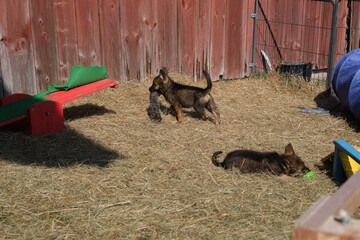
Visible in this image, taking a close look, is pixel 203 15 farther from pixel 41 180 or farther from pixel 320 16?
pixel 41 180

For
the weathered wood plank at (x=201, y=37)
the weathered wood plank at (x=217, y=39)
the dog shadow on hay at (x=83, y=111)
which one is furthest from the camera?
the weathered wood plank at (x=217, y=39)

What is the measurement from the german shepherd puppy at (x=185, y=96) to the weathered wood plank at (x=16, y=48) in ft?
6.90

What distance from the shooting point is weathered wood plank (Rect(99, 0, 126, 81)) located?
25.0 ft

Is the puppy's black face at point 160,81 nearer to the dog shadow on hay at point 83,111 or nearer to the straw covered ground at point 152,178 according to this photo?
the straw covered ground at point 152,178

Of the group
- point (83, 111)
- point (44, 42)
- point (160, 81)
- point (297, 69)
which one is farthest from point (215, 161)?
point (297, 69)

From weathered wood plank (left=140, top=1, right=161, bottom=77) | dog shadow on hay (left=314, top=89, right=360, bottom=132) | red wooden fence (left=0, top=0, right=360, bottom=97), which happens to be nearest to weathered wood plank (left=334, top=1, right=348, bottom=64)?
red wooden fence (left=0, top=0, right=360, bottom=97)

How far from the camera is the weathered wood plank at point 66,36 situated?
7.00 m

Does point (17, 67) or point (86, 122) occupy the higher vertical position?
point (17, 67)

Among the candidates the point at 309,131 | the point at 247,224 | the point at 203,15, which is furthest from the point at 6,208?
the point at 203,15

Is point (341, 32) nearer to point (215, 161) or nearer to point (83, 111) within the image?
point (83, 111)

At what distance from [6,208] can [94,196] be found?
0.78 m

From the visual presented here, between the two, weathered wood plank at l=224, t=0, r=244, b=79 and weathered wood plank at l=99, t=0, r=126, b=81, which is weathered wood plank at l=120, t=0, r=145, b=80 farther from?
weathered wood plank at l=224, t=0, r=244, b=79

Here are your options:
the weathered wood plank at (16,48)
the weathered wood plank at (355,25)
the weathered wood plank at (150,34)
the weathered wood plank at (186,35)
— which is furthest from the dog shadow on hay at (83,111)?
the weathered wood plank at (355,25)

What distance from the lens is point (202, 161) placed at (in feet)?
16.3
